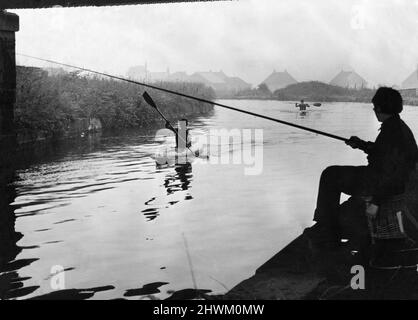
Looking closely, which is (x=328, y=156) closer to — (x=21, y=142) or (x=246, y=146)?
(x=246, y=146)

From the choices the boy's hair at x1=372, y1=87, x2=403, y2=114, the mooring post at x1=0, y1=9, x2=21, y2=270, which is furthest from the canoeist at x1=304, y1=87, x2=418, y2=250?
the mooring post at x1=0, y1=9, x2=21, y2=270

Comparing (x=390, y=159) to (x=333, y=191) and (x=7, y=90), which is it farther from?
(x=7, y=90)

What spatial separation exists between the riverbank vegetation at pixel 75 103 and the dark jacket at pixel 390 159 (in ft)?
61.7

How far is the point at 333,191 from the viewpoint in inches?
234

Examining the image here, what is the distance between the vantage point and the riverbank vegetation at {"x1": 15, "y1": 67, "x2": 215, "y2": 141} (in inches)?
910

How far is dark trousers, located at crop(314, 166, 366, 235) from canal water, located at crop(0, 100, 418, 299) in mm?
1493

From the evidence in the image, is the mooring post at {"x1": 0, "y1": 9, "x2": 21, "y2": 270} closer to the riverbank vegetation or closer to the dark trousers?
the riverbank vegetation

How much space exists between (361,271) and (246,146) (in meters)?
18.0

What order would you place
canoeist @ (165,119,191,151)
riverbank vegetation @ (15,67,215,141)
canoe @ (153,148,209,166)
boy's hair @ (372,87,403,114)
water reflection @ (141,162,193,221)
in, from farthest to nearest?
riverbank vegetation @ (15,67,215,141)
canoeist @ (165,119,191,151)
canoe @ (153,148,209,166)
water reflection @ (141,162,193,221)
boy's hair @ (372,87,403,114)

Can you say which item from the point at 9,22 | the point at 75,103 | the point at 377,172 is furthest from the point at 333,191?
the point at 75,103

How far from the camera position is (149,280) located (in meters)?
6.65

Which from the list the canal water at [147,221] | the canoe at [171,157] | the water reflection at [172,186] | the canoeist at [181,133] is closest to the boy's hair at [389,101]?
the canal water at [147,221]

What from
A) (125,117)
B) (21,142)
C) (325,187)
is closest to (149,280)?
(325,187)

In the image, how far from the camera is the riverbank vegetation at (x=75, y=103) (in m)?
23.1
